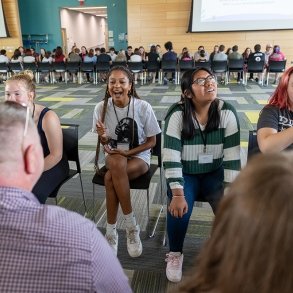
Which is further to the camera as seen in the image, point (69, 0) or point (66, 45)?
point (66, 45)

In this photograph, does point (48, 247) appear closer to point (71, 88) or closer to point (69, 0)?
point (71, 88)

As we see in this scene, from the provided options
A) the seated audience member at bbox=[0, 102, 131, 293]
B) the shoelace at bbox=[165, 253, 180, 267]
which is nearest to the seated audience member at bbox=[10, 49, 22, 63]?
the shoelace at bbox=[165, 253, 180, 267]

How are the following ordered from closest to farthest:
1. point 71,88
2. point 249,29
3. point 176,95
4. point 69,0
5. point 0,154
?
point 0,154
point 176,95
point 71,88
point 249,29
point 69,0

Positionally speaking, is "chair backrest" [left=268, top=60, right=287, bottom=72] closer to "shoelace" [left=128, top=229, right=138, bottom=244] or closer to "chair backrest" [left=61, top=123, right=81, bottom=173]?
"chair backrest" [left=61, top=123, right=81, bottom=173]

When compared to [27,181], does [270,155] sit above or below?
above

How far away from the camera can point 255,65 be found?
834cm

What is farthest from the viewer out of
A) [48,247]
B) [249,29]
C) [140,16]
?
[140,16]

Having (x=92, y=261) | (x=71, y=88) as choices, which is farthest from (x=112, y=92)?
(x=71, y=88)

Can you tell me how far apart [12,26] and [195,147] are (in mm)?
12646

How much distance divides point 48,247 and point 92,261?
11 cm

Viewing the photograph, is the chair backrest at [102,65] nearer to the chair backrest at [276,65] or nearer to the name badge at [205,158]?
the chair backrest at [276,65]

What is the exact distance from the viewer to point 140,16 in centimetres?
1091

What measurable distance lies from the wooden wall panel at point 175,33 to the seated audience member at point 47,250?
10700 mm

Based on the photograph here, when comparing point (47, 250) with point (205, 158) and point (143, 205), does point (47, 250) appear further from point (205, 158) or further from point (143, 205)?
point (143, 205)
